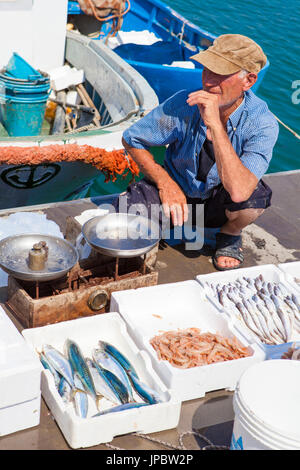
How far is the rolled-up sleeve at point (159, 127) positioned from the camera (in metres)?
4.15

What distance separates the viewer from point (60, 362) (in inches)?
118

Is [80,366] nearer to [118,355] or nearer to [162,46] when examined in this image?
[118,355]

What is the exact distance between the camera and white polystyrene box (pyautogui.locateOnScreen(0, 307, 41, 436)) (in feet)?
8.54

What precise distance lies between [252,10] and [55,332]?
1960 cm

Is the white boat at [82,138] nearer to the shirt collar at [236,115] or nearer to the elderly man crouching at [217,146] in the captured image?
the elderly man crouching at [217,146]

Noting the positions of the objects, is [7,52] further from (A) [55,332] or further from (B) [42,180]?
(A) [55,332]

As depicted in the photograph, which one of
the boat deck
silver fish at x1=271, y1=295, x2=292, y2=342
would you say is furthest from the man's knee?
silver fish at x1=271, y1=295, x2=292, y2=342

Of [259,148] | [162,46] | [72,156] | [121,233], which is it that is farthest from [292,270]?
[162,46]

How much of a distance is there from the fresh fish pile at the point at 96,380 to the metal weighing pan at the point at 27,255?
1.37 feet

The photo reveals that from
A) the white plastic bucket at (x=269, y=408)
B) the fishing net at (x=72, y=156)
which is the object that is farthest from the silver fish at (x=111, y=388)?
the fishing net at (x=72, y=156)

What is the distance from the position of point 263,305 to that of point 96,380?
4.19 feet

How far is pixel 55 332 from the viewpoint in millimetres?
3252

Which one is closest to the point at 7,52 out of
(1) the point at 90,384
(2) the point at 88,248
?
(2) the point at 88,248

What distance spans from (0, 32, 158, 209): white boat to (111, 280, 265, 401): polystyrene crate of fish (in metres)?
2.36
